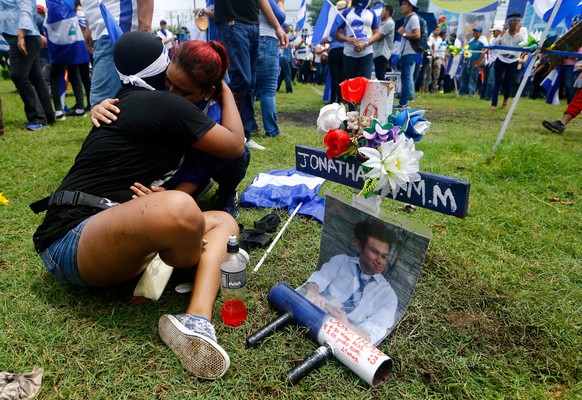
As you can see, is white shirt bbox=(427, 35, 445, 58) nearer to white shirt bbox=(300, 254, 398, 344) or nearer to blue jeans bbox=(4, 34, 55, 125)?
blue jeans bbox=(4, 34, 55, 125)

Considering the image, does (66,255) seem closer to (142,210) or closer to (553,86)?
(142,210)

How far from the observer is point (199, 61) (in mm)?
1808

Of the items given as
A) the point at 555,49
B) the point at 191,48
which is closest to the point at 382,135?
the point at 191,48

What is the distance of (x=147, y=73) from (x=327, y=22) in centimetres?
509

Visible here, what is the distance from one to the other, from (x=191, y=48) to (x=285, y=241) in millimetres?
1269

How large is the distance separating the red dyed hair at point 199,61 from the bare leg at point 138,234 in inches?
26.2

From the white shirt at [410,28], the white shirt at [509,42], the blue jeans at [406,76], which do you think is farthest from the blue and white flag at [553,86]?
the white shirt at [410,28]

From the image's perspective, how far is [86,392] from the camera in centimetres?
139

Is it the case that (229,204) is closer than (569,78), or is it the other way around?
(229,204)

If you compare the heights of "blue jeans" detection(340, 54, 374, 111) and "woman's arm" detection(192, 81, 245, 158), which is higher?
"blue jeans" detection(340, 54, 374, 111)

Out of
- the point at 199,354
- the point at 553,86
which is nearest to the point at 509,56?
the point at 553,86

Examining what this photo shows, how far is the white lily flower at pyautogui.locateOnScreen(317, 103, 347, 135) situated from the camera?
5.65ft

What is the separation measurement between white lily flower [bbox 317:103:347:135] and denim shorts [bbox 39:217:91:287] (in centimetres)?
111

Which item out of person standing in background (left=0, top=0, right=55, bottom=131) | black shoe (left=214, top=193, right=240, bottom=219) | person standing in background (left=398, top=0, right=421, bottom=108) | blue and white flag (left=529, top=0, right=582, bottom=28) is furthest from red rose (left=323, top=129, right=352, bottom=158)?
person standing in background (left=398, top=0, right=421, bottom=108)
